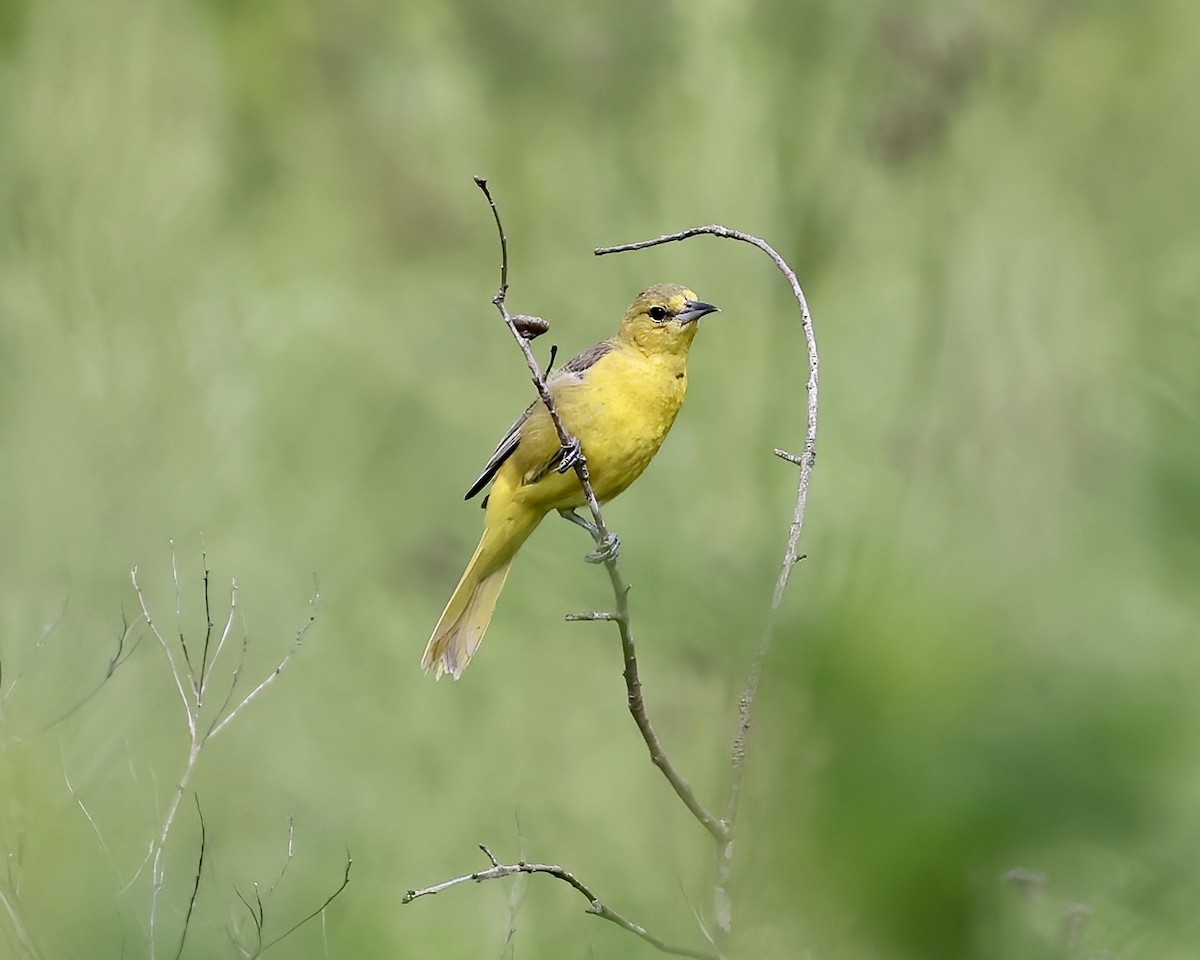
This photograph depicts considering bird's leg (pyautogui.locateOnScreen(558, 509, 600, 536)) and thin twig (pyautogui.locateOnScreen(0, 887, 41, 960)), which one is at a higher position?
thin twig (pyautogui.locateOnScreen(0, 887, 41, 960))

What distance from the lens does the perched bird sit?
4.00 meters

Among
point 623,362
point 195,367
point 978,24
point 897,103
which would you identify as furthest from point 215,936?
point 195,367

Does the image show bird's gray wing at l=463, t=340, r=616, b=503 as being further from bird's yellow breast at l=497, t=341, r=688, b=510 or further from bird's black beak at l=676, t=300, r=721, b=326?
bird's black beak at l=676, t=300, r=721, b=326

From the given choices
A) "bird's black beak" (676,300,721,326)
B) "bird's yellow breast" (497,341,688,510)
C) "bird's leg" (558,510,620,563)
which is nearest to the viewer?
"bird's leg" (558,510,620,563)

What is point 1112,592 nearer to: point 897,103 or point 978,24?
point 897,103

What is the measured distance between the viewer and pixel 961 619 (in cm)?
111

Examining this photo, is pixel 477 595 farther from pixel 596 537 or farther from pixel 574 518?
pixel 596 537

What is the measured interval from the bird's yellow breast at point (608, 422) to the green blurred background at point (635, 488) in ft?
0.89

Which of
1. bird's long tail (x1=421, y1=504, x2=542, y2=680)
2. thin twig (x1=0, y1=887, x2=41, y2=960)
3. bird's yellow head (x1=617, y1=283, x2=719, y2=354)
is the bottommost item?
bird's long tail (x1=421, y1=504, x2=542, y2=680)

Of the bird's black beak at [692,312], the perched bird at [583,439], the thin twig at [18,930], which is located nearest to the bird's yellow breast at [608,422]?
the perched bird at [583,439]

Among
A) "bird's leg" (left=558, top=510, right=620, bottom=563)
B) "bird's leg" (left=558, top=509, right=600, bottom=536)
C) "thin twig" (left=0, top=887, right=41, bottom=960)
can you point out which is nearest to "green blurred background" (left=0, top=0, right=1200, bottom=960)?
"thin twig" (left=0, top=887, right=41, bottom=960)

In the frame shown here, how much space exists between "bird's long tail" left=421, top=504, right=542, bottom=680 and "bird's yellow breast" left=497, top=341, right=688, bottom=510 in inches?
4.5

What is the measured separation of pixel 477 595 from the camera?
4.47 meters

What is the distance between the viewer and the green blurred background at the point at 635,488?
1.04 metres
